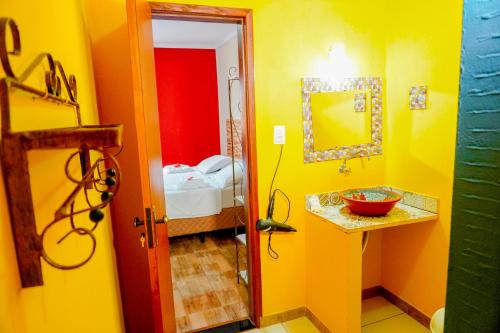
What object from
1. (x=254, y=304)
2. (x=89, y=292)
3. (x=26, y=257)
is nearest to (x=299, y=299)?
(x=254, y=304)

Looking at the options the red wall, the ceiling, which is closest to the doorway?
the ceiling

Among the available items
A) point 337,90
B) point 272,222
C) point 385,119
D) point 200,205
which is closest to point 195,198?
point 200,205

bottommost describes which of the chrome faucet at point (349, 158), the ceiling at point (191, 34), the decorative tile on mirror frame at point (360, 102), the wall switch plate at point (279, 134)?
the chrome faucet at point (349, 158)

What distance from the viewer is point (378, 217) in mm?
2139

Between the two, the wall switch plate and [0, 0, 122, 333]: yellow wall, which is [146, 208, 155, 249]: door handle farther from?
the wall switch plate

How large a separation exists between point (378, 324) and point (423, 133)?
140 centimetres

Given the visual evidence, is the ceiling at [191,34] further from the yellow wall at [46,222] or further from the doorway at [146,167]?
the yellow wall at [46,222]

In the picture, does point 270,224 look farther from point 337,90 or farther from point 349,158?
point 337,90

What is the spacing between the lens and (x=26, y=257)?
→ 0.56 m

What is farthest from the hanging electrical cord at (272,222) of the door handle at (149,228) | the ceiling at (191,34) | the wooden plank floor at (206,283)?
the ceiling at (191,34)

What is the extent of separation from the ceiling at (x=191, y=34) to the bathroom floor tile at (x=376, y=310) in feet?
10.7

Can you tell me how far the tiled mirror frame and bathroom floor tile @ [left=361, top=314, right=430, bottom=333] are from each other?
123 cm

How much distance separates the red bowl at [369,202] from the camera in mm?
2098

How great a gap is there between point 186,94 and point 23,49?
5.08m
